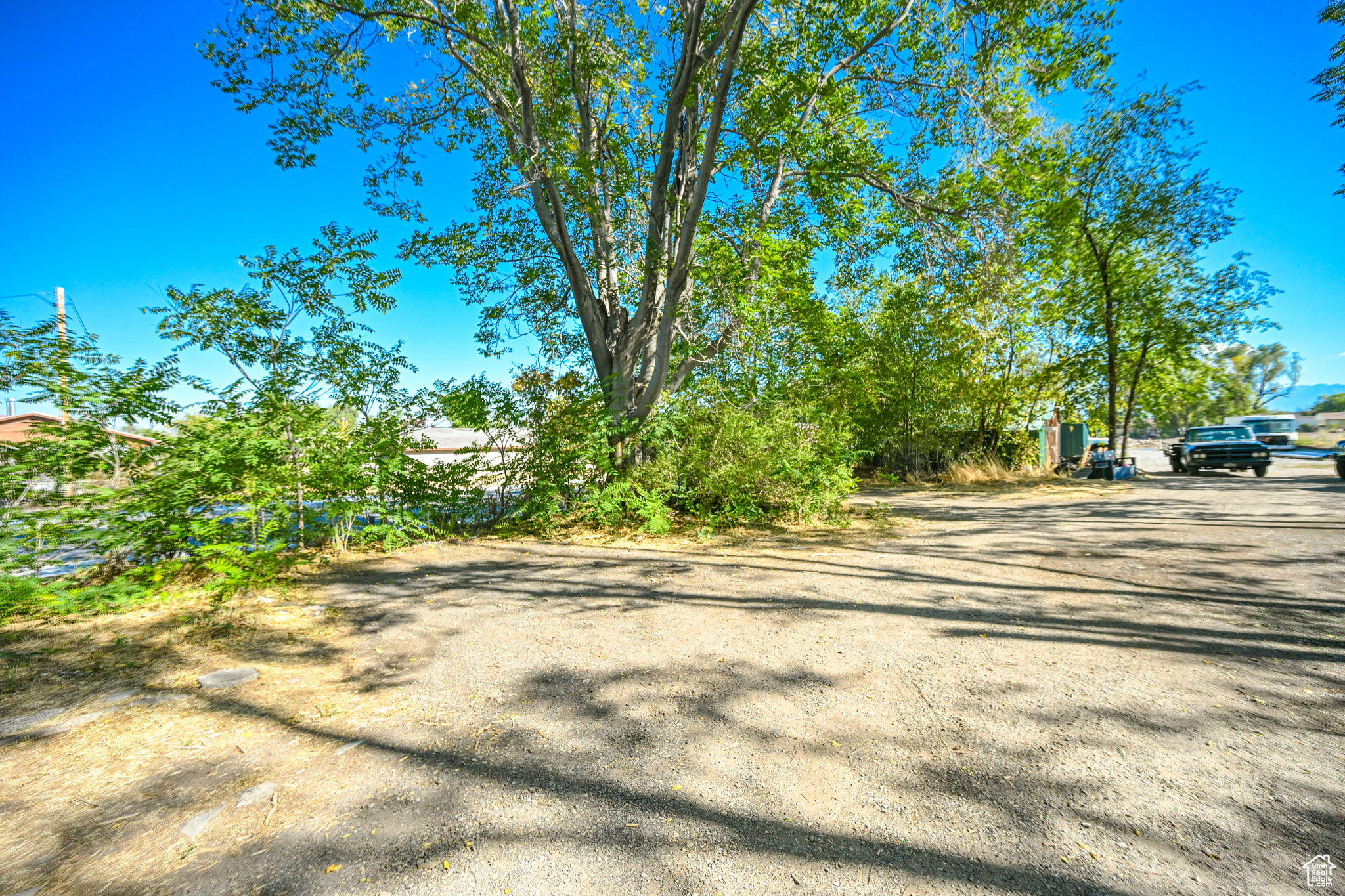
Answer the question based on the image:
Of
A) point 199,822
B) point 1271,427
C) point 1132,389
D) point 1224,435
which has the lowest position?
point 199,822

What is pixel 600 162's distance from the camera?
9453mm

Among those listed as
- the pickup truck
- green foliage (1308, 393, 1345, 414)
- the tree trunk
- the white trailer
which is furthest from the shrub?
green foliage (1308, 393, 1345, 414)

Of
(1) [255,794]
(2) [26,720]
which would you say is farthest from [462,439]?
Answer: (1) [255,794]

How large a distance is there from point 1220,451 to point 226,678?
23687mm

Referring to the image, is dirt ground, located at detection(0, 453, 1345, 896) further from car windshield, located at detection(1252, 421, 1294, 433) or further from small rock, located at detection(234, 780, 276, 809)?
car windshield, located at detection(1252, 421, 1294, 433)

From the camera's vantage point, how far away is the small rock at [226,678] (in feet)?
10.8

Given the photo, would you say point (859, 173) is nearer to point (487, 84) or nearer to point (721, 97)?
point (721, 97)

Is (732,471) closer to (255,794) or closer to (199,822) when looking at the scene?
(255,794)

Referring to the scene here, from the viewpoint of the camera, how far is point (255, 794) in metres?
2.26

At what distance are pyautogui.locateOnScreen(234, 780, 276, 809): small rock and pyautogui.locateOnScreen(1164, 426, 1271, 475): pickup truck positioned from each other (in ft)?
75.9

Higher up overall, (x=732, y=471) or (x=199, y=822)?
(x=732, y=471)

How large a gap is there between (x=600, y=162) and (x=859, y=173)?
15.0ft

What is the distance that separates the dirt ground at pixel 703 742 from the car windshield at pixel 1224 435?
1629 cm

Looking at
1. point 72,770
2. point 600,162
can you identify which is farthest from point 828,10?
point 72,770
